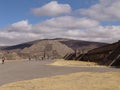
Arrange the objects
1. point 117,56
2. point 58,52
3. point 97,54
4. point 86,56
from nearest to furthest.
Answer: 1. point 117,56
2. point 97,54
3. point 86,56
4. point 58,52

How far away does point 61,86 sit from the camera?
15234 millimetres

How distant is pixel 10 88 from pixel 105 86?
4.81 meters

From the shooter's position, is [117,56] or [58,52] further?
Answer: [58,52]

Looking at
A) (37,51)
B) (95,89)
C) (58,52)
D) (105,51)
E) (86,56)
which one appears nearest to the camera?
(95,89)

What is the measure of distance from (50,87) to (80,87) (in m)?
1.53

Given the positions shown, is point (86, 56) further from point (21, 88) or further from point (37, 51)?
point (37, 51)

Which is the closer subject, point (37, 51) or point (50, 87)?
point (50, 87)

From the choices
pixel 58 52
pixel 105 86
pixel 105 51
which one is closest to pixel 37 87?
pixel 105 86

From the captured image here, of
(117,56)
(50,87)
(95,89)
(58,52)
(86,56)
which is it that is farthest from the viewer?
(58,52)

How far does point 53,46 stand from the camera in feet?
597

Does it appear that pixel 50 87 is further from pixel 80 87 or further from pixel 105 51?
pixel 105 51

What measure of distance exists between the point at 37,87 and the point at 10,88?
135cm

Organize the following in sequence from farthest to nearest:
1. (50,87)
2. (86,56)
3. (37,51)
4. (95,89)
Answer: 1. (37,51)
2. (86,56)
3. (50,87)
4. (95,89)

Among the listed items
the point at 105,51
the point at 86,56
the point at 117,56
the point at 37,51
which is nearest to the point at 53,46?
the point at 37,51
